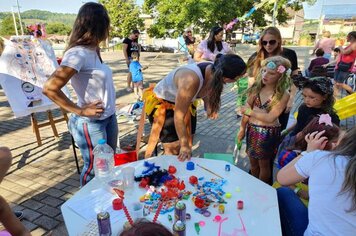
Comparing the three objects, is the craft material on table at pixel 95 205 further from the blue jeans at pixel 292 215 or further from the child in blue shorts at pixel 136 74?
the child in blue shorts at pixel 136 74

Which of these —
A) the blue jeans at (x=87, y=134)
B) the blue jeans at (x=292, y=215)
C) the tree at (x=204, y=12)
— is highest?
the tree at (x=204, y=12)

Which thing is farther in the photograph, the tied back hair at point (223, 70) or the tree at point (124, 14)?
the tree at point (124, 14)

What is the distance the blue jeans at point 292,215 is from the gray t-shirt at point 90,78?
135 cm

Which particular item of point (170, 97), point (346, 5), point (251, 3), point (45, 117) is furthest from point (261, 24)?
point (170, 97)

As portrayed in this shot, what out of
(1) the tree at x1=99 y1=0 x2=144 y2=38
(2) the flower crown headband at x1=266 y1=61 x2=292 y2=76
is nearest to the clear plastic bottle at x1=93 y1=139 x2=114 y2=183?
(2) the flower crown headband at x1=266 y1=61 x2=292 y2=76

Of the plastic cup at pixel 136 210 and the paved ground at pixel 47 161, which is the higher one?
the plastic cup at pixel 136 210

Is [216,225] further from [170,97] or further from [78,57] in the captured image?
[78,57]

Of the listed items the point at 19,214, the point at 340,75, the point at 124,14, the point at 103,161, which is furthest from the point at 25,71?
the point at 124,14

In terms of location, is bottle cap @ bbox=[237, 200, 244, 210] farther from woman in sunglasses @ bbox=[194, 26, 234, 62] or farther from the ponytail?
woman in sunglasses @ bbox=[194, 26, 234, 62]

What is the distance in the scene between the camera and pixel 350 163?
1062mm

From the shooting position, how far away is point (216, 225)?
4.20 ft

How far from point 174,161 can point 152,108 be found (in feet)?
1.83

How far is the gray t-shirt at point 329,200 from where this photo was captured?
1106mm

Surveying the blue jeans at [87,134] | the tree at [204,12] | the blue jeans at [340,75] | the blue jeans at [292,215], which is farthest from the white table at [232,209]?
the tree at [204,12]
